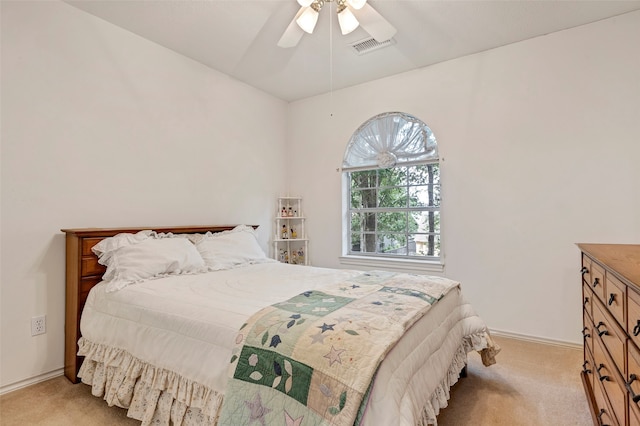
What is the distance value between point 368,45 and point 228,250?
2244 millimetres

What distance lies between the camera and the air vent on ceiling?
2.88m

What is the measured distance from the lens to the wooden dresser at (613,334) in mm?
1000

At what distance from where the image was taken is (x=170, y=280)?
7.02 feet

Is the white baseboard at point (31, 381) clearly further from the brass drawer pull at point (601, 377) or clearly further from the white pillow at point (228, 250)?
the brass drawer pull at point (601, 377)

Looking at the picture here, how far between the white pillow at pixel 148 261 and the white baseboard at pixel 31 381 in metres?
0.77

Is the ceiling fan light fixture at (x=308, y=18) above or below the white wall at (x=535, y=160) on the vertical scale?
above

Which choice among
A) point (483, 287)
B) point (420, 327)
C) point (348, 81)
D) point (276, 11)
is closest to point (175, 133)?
point (276, 11)

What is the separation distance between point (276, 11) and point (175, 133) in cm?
142

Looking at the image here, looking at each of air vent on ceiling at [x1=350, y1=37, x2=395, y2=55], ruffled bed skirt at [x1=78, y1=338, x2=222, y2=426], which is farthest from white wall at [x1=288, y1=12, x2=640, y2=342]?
ruffled bed skirt at [x1=78, y1=338, x2=222, y2=426]

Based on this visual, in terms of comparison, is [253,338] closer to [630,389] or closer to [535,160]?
[630,389]

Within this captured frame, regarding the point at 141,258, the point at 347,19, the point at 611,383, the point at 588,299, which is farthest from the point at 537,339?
the point at 141,258

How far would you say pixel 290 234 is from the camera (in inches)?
167

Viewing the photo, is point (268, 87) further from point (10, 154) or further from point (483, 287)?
point (483, 287)

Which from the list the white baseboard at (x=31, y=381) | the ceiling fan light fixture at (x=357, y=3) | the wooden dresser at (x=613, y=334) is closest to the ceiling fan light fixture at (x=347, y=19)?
the ceiling fan light fixture at (x=357, y=3)
